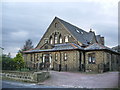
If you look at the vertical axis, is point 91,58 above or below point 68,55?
below

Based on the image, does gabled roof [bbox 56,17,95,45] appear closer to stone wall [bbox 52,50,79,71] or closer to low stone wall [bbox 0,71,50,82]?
stone wall [bbox 52,50,79,71]

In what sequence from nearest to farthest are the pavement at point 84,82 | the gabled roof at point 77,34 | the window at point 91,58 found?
the pavement at point 84,82 < the window at point 91,58 < the gabled roof at point 77,34

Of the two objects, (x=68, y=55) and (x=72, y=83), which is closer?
(x=72, y=83)

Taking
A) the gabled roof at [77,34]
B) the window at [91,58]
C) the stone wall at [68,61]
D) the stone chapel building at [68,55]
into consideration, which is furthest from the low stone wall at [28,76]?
the gabled roof at [77,34]

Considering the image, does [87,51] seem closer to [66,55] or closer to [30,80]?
[66,55]

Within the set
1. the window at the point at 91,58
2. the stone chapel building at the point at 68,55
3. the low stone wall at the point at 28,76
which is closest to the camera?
the low stone wall at the point at 28,76

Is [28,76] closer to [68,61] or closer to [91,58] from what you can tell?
[68,61]

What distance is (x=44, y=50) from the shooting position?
28.1 m

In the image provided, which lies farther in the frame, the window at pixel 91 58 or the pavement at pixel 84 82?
the window at pixel 91 58

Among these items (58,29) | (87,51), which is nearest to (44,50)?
(58,29)

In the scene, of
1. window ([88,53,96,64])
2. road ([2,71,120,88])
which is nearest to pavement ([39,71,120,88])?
road ([2,71,120,88])

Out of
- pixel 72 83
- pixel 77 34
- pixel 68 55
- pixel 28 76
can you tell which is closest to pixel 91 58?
pixel 68 55

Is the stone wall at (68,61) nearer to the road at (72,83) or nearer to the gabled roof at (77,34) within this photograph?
the gabled roof at (77,34)

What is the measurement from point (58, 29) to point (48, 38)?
312cm
